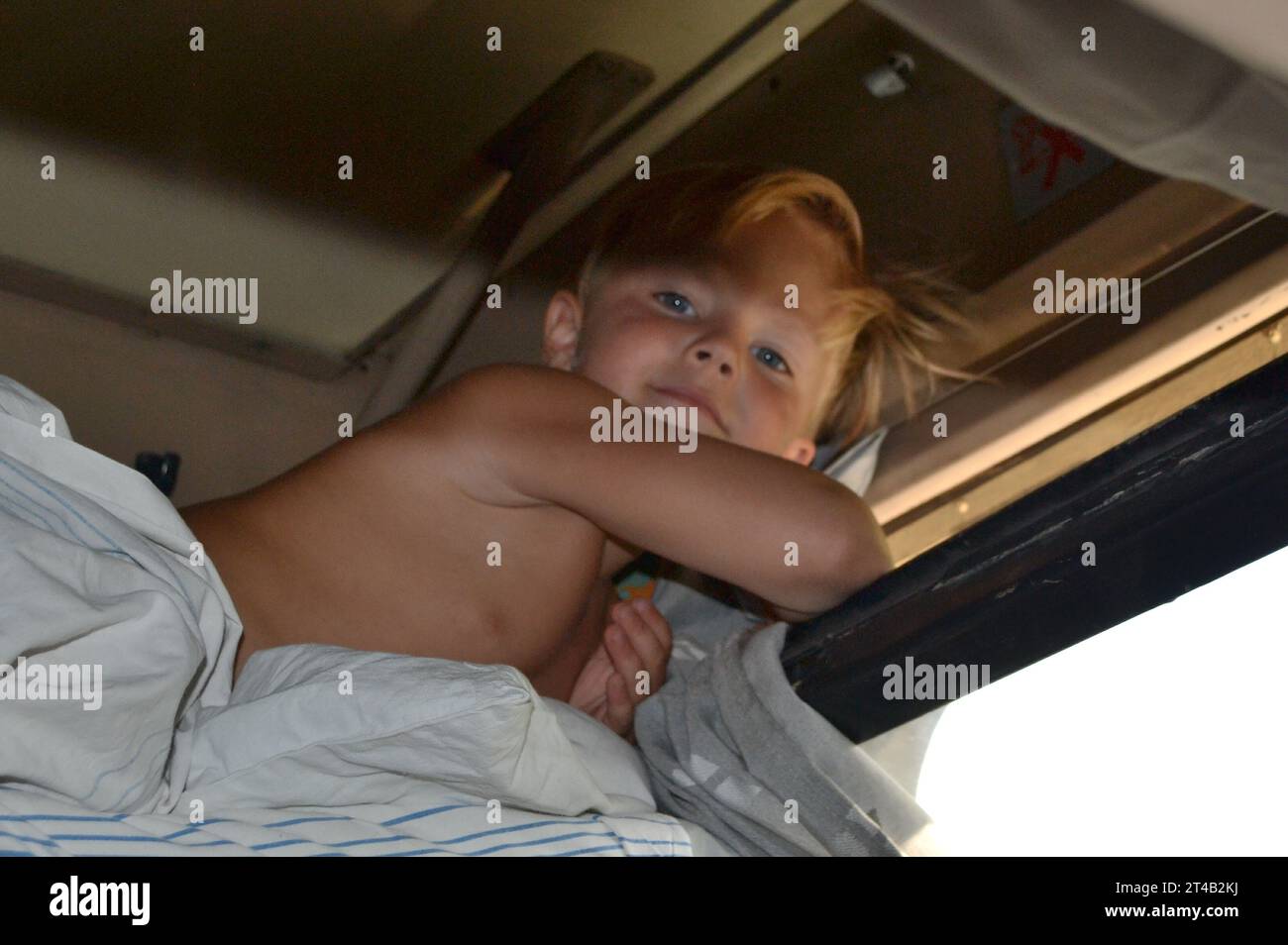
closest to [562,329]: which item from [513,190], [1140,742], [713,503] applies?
[513,190]

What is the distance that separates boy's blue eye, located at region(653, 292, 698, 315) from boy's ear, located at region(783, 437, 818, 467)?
0.23 m

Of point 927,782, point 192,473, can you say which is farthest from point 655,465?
point 192,473

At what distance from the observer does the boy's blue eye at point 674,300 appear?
4.09 feet

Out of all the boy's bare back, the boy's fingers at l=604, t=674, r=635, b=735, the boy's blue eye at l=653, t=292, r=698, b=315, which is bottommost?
the boy's fingers at l=604, t=674, r=635, b=735

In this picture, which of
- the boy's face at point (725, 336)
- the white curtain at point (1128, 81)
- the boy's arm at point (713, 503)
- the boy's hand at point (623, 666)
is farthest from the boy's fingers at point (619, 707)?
the white curtain at point (1128, 81)

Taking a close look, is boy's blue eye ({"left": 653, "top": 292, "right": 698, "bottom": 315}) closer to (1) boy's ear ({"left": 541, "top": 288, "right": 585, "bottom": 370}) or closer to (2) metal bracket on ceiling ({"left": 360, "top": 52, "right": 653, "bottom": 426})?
(1) boy's ear ({"left": 541, "top": 288, "right": 585, "bottom": 370})

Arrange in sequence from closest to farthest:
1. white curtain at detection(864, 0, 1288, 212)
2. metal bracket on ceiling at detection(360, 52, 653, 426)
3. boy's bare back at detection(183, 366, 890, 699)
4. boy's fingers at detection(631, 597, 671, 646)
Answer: white curtain at detection(864, 0, 1288, 212)
boy's bare back at detection(183, 366, 890, 699)
boy's fingers at detection(631, 597, 671, 646)
metal bracket on ceiling at detection(360, 52, 653, 426)

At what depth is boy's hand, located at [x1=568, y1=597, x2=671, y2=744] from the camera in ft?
3.31

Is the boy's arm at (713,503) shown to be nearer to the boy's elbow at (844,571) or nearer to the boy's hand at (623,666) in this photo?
the boy's elbow at (844,571)

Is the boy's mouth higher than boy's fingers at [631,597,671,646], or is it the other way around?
the boy's mouth

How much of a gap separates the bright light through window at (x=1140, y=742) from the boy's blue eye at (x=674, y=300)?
0.60 metres

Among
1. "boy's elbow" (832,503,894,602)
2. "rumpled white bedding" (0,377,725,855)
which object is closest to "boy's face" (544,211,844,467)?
"boy's elbow" (832,503,894,602)
